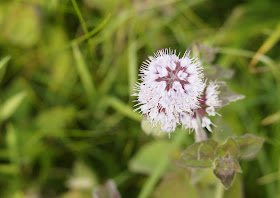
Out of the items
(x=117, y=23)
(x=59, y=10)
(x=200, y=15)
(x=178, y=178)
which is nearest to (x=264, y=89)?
(x=200, y=15)

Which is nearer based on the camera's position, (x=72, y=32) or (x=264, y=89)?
(x=264, y=89)

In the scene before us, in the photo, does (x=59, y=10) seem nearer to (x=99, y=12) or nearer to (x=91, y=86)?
(x=99, y=12)

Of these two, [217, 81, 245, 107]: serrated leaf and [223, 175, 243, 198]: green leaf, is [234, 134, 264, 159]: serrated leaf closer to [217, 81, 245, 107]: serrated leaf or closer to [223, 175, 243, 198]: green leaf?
[223, 175, 243, 198]: green leaf

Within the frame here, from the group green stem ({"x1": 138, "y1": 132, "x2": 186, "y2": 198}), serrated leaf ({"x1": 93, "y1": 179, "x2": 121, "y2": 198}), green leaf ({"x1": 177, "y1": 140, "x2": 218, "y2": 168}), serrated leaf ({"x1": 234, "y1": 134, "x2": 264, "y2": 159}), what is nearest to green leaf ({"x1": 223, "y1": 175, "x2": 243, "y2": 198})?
serrated leaf ({"x1": 234, "y1": 134, "x2": 264, "y2": 159})

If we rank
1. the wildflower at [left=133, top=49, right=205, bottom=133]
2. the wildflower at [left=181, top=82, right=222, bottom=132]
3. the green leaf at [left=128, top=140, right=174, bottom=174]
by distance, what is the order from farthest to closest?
the green leaf at [left=128, top=140, right=174, bottom=174]
the wildflower at [left=181, top=82, right=222, bottom=132]
the wildflower at [left=133, top=49, right=205, bottom=133]

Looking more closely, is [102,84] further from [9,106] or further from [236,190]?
[236,190]
